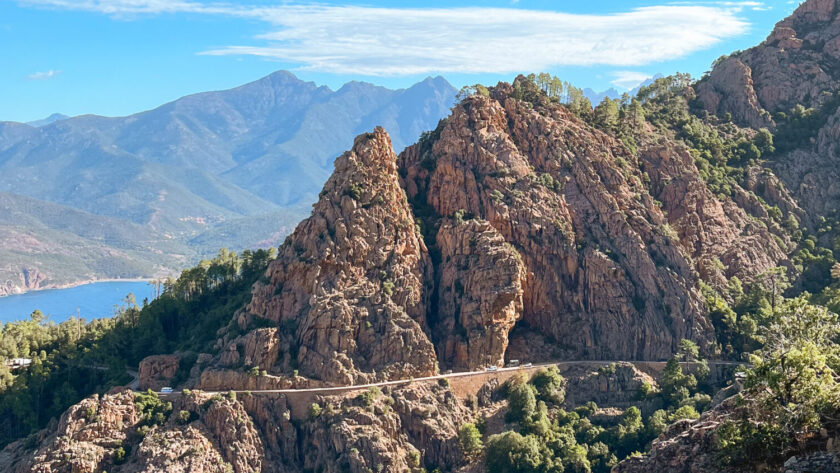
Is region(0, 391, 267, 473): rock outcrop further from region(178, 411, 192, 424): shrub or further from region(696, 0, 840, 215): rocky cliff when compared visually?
region(696, 0, 840, 215): rocky cliff

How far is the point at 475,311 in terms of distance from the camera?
112 m

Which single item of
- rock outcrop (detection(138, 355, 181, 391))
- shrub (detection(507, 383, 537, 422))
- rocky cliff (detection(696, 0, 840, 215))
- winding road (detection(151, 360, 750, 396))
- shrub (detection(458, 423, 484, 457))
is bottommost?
shrub (detection(458, 423, 484, 457))

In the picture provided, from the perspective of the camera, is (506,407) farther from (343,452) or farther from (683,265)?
(683,265)

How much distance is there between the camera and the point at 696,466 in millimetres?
56438

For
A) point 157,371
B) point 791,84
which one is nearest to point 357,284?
point 157,371

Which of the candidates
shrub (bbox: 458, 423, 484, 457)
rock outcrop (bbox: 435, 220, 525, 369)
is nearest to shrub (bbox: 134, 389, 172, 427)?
shrub (bbox: 458, 423, 484, 457)

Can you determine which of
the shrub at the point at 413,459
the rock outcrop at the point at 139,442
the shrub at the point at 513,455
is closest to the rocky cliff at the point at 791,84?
the shrub at the point at 513,455

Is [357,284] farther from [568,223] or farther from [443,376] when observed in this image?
[568,223]

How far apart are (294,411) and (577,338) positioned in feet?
127

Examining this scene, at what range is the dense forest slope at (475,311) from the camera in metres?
98.9

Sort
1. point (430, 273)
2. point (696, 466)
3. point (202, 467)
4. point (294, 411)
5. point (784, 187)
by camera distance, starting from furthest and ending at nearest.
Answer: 1. point (784, 187)
2. point (430, 273)
3. point (294, 411)
4. point (202, 467)
5. point (696, 466)

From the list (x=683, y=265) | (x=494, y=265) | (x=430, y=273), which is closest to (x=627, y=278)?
(x=683, y=265)

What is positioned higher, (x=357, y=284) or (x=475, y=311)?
(x=357, y=284)

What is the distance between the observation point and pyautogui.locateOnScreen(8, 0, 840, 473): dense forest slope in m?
98.9
